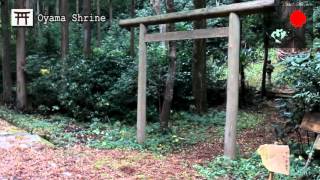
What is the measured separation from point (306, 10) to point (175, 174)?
8.63 m

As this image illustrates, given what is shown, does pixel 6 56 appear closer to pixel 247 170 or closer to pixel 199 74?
pixel 199 74

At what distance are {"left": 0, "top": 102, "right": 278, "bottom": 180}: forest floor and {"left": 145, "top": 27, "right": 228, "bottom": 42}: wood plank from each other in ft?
6.60

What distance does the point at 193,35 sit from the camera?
6883mm

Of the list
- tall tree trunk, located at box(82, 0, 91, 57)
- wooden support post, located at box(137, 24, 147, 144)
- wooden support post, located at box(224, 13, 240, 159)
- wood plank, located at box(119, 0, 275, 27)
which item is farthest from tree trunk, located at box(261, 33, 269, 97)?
wooden support post, located at box(224, 13, 240, 159)

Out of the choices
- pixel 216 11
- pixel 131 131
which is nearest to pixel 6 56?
pixel 131 131

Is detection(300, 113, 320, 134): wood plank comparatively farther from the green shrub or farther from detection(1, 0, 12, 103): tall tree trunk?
detection(1, 0, 12, 103): tall tree trunk

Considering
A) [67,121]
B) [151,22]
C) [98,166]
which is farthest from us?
[67,121]

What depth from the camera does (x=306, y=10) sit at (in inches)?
489

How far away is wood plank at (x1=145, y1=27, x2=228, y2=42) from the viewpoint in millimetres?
6438

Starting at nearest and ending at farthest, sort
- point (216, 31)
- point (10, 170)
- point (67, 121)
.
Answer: point (10, 170) → point (216, 31) → point (67, 121)

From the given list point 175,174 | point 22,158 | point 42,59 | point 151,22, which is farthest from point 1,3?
point 175,174

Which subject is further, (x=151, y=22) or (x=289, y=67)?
(x=151, y=22)

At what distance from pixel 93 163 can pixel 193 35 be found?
102 inches

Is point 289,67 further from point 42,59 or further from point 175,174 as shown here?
point 42,59
